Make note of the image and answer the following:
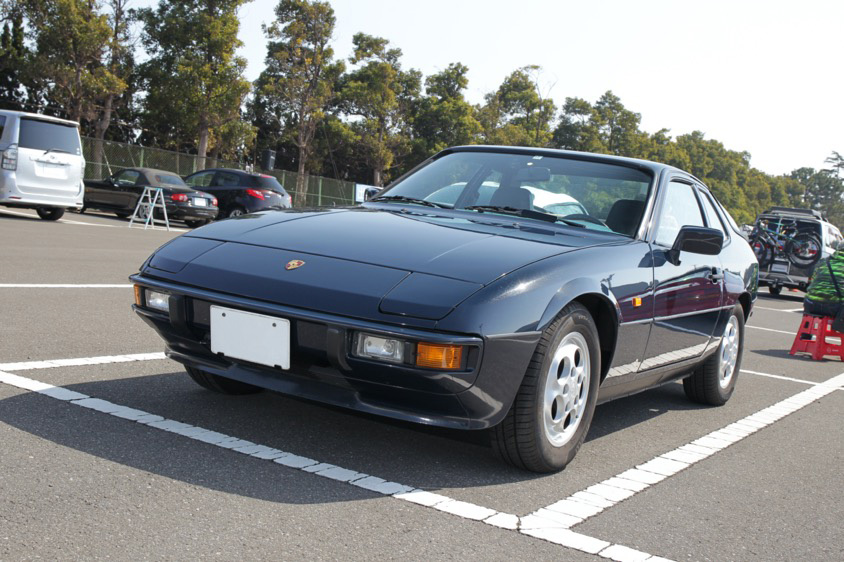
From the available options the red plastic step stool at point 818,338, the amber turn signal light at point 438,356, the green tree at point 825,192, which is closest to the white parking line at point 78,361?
the amber turn signal light at point 438,356

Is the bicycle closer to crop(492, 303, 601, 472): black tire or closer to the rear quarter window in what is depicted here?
the rear quarter window

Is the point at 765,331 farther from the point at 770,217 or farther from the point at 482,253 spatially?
the point at 770,217

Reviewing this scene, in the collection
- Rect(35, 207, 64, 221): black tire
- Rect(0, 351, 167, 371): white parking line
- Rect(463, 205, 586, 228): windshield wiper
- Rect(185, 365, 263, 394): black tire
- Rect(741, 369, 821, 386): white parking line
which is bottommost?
Rect(741, 369, 821, 386): white parking line

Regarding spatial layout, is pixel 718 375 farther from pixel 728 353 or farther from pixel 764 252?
pixel 764 252

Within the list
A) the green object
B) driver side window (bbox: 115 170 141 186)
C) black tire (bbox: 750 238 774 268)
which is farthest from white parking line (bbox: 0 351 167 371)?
black tire (bbox: 750 238 774 268)

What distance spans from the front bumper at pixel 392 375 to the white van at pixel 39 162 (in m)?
13.5

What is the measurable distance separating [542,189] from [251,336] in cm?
182

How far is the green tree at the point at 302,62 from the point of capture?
4150 centimetres

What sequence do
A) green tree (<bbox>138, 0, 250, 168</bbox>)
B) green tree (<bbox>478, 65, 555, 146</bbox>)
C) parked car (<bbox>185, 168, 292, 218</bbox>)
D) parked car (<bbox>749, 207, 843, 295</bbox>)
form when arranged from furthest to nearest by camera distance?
1. green tree (<bbox>478, 65, 555, 146</bbox>)
2. green tree (<bbox>138, 0, 250, 168</bbox>)
3. parked car (<bbox>185, 168, 292, 218</bbox>)
4. parked car (<bbox>749, 207, 843, 295</bbox>)

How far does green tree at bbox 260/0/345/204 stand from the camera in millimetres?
41500

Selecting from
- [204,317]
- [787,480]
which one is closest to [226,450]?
[204,317]

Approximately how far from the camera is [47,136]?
16.0 metres

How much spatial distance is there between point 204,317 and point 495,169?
1.84m

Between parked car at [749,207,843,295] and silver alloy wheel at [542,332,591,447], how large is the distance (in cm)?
1837
